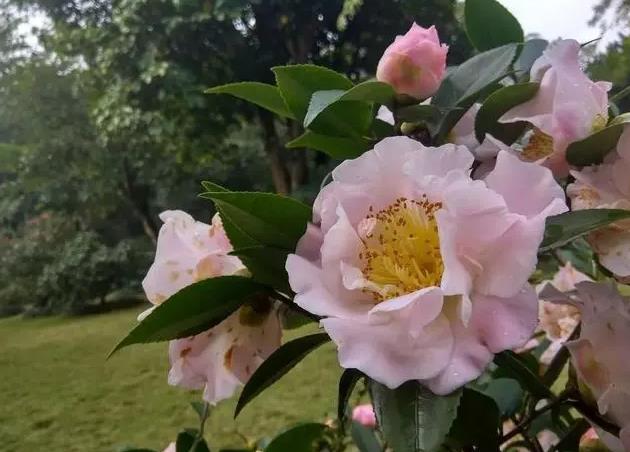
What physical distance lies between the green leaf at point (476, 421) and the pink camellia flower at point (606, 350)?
40mm

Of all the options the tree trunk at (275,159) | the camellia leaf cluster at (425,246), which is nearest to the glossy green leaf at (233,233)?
the camellia leaf cluster at (425,246)

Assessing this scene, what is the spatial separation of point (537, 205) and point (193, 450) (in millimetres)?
259

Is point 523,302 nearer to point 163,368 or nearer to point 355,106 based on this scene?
point 355,106

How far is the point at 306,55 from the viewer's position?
90.0 inches

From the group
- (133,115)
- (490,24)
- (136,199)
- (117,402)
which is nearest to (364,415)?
(490,24)

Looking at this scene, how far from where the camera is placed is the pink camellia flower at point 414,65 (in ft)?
0.79

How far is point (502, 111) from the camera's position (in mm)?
244

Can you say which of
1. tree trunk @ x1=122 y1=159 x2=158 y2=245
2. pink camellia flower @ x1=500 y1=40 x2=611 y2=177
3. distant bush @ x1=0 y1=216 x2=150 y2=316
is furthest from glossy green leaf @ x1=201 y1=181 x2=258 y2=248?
tree trunk @ x1=122 y1=159 x2=158 y2=245

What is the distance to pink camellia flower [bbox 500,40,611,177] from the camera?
228mm

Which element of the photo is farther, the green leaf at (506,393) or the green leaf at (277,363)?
the green leaf at (506,393)

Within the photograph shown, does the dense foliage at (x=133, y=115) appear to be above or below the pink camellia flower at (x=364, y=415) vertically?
above

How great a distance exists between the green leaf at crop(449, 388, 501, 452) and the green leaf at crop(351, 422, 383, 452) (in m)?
0.18

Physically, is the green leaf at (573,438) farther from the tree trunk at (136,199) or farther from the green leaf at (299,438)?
the tree trunk at (136,199)

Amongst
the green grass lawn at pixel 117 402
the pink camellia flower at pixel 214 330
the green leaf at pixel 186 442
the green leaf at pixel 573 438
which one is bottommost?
the green grass lawn at pixel 117 402
